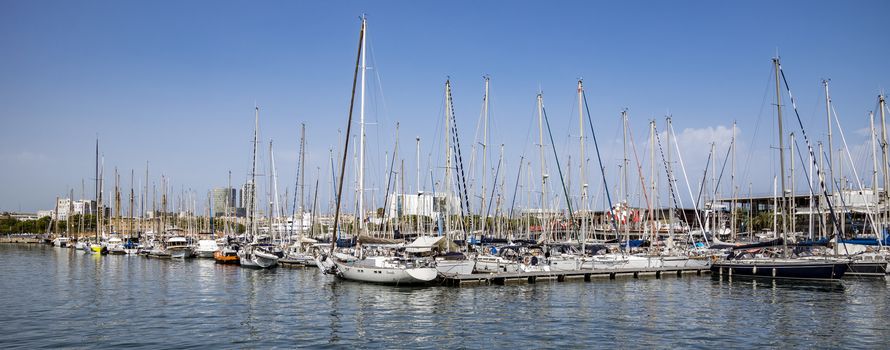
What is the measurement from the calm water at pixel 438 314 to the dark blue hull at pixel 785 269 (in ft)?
5.20

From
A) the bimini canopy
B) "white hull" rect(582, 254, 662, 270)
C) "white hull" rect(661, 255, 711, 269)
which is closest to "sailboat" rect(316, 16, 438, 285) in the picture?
the bimini canopy

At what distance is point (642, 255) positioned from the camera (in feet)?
186

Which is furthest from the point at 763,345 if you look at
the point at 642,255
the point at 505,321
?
the point at 642,255

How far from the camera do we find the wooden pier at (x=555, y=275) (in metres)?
45.9

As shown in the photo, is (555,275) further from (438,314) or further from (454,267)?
(438,314)

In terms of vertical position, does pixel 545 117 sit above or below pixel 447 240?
above

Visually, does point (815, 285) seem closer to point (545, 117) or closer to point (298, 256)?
point (545, 117)

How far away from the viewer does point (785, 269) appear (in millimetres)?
49562

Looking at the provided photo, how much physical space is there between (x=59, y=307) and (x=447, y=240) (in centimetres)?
2516

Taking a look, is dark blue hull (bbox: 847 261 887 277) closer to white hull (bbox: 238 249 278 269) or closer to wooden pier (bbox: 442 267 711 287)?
wooden pier (bbox: 442 267 711 287)

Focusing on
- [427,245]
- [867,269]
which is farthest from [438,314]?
[867,269]

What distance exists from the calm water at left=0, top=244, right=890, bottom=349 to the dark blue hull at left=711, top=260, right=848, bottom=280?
159 centimetres

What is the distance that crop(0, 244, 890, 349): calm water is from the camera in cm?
2675

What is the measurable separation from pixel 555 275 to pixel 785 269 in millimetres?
16794
